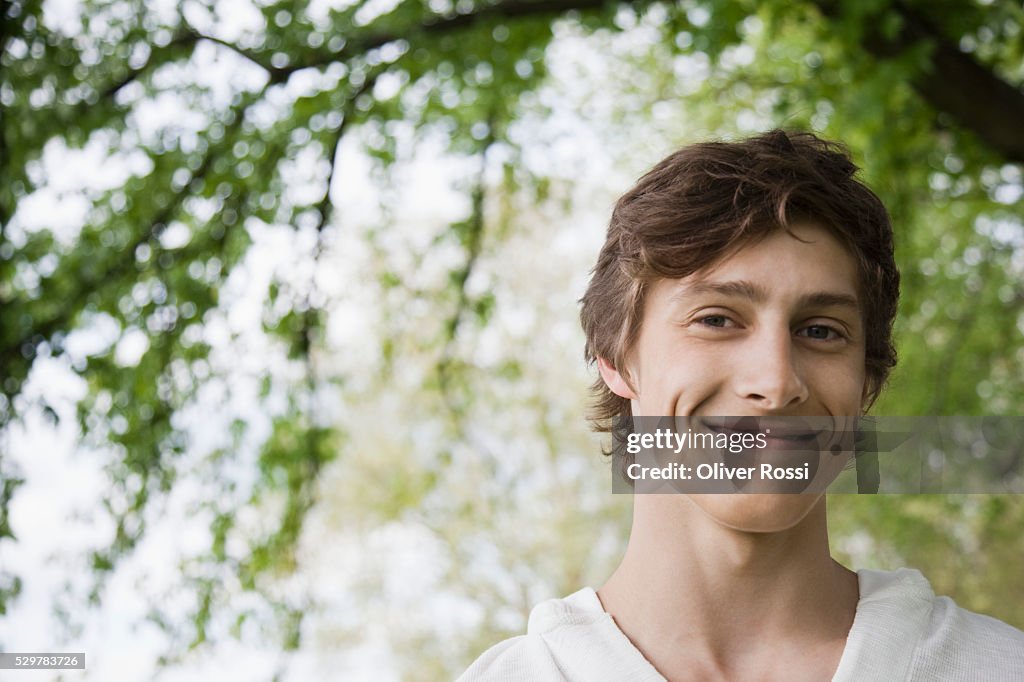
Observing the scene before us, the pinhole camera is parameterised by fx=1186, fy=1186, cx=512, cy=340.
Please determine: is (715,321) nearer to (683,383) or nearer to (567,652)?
(683,383)

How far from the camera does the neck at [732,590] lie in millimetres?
1354

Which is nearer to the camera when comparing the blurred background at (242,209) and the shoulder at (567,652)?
the shoulder at (567,652)

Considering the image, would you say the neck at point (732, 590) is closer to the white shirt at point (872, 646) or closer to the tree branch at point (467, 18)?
the white shirt at point (872, 646)

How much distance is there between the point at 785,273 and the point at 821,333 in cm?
8

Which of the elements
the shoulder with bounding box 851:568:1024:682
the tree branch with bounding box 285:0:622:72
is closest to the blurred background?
the tree branch with bounding box 285:0:622:72

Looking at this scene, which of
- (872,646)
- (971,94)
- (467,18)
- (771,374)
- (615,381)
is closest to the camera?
(771,374)

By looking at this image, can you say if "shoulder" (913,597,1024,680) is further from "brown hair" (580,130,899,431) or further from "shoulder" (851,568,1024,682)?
"brown hair" (580,130,899,431)

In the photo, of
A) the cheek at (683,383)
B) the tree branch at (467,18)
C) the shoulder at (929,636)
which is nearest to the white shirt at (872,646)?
the shoulder at (929,636)

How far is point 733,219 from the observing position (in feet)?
4.33

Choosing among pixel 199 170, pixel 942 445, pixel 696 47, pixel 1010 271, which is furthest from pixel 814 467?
pixel 1010 271

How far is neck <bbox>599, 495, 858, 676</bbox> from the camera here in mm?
1354

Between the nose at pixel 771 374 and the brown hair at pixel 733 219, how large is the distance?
0.12m

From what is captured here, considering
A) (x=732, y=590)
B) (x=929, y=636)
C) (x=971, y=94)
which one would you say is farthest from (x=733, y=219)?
(x=971, y=94)

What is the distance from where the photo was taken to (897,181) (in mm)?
5102
